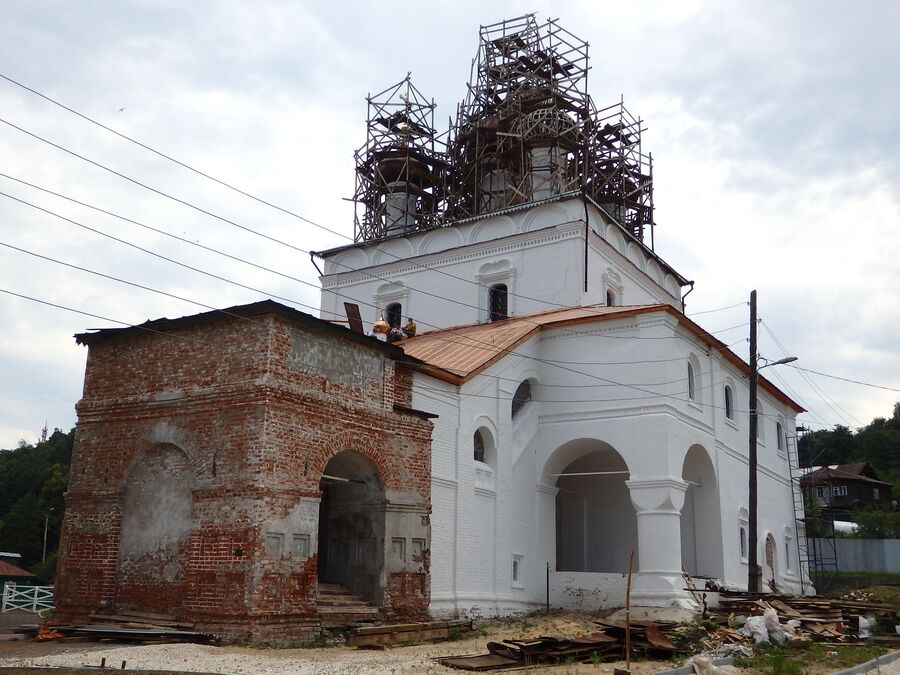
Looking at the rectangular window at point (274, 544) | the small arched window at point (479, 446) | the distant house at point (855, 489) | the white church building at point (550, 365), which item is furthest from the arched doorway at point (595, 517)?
the distant house at point (855, 489)

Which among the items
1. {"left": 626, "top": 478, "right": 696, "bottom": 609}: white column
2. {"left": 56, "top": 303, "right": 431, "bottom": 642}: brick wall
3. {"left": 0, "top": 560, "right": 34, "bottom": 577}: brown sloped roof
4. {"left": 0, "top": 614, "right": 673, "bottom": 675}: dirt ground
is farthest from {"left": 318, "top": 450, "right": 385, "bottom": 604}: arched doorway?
{"left": 0, "top": 560, "right": 34, "bottom": 577}: brown sloped roof

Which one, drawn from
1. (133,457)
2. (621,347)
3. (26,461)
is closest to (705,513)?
(621,347)

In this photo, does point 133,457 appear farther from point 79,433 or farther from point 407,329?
point 407,329

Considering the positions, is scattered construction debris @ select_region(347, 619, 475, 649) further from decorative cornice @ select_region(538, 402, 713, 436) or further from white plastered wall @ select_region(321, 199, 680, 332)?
white plastered wall @ select_region(321, 199, 680, 332)

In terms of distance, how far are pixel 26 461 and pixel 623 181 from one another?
47242 mm

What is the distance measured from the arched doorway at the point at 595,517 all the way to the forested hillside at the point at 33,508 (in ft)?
108

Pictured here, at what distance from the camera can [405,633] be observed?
48.9 feet

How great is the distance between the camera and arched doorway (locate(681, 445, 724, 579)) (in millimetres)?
22578

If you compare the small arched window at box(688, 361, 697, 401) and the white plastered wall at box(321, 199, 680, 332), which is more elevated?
the white plastered wall at box(321, 199, 680, 332)

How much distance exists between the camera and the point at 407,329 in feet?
80.4

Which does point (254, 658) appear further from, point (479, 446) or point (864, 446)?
point (864, 446)

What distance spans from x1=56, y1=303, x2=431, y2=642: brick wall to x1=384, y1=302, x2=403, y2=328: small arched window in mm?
11458

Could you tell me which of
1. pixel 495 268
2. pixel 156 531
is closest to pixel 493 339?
pixel 495 268

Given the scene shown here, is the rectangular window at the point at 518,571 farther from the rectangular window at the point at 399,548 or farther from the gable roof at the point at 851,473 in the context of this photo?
the gable roof at the point at 851,473
